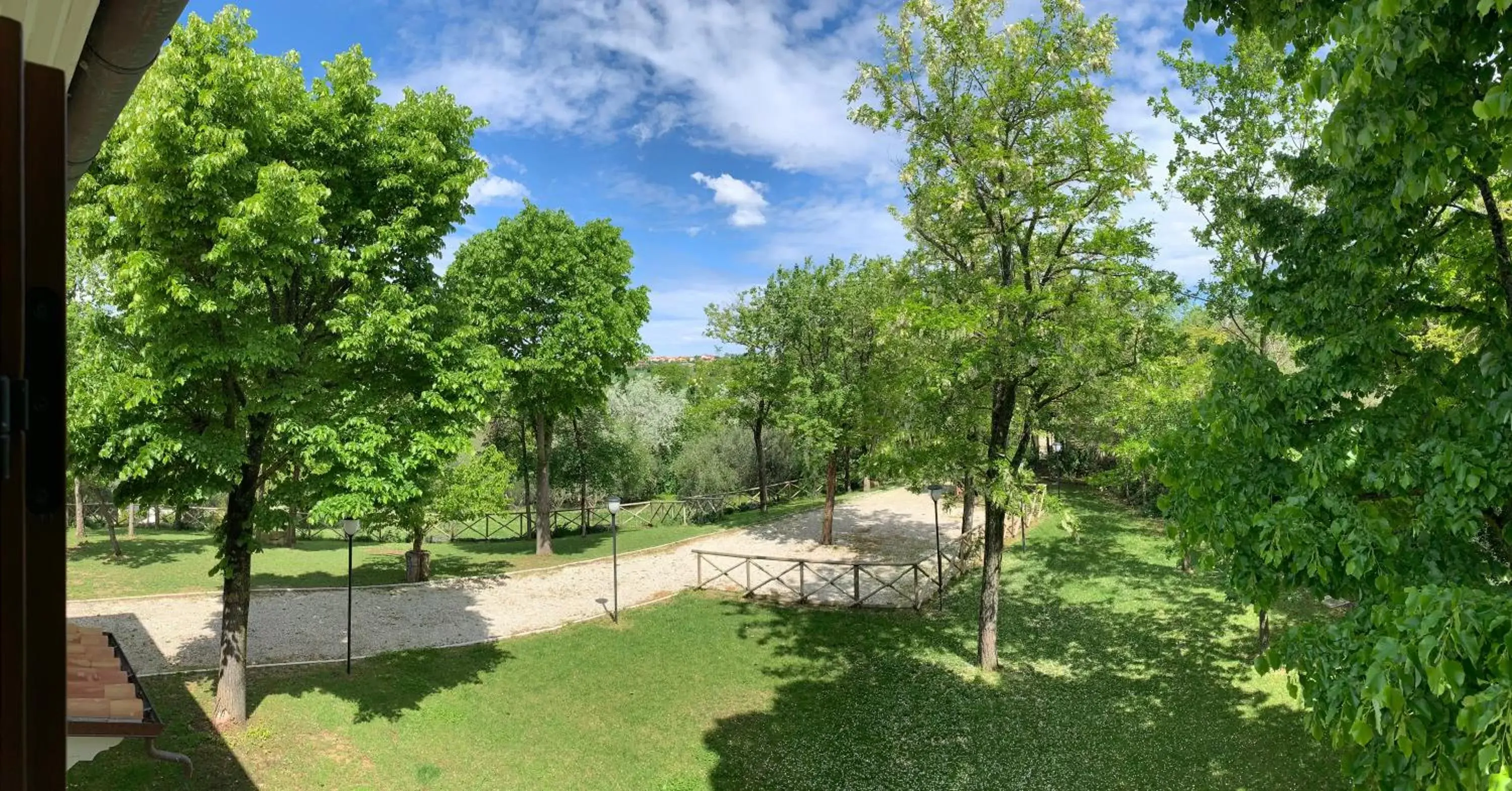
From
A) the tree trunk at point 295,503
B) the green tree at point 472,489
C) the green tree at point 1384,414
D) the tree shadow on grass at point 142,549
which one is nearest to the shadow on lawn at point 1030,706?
the green tree at point 1384,414

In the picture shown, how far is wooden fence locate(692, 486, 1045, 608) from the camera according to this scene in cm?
1563

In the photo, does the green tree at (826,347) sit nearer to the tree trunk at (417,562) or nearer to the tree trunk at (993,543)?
the tree trunk at (993,543)

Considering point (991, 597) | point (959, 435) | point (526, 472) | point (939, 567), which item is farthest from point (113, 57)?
point (526, 472)

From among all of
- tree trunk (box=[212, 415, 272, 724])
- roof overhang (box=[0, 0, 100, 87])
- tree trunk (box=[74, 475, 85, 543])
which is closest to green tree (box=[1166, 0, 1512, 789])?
roof overhang (box=[0, 0, 100, 87])

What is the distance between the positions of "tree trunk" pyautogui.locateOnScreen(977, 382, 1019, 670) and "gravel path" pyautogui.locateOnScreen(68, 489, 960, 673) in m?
6.45

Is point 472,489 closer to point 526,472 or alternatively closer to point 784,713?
point 526,472

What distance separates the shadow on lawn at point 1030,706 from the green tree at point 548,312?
322 inches

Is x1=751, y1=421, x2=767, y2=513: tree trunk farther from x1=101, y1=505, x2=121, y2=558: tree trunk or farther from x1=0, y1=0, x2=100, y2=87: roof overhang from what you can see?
x1=0, y1=0, x2=100, y2=87: roof overhang

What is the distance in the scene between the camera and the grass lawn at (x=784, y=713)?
846 centimetres

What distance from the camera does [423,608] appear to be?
15422mm

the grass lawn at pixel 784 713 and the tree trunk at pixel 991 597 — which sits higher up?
the tree trunk at pixel 991 597

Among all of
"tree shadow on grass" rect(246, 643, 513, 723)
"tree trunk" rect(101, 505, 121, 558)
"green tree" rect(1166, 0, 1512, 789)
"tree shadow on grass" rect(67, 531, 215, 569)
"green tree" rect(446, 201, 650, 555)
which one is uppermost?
"green tree" rect(446, 201, 650, 555)

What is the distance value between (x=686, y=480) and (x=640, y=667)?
61.1 ft

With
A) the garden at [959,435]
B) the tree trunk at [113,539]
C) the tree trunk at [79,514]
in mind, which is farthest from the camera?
the tree trunk at [79,514]
